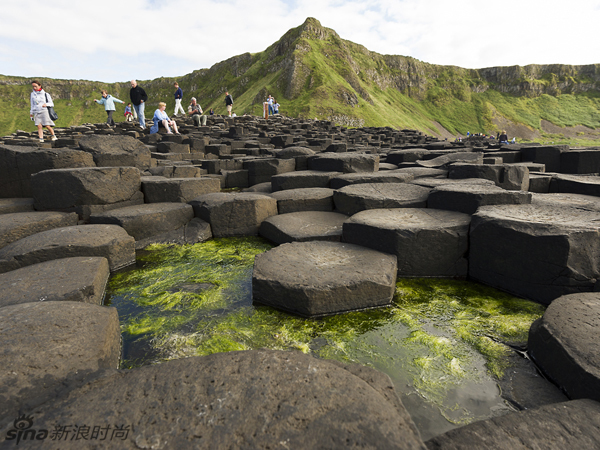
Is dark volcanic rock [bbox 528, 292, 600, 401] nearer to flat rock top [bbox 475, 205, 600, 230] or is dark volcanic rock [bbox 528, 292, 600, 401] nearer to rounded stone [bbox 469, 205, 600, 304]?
rounded stone [bbox 469, 205, 600, 304]

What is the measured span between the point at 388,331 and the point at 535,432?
1112 mm

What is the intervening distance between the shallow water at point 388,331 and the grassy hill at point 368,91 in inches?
1596

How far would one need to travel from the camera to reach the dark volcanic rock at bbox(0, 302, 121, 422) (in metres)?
1.44

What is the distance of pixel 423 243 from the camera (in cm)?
317

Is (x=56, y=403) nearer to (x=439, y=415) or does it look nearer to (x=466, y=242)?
(x=439, y=415)

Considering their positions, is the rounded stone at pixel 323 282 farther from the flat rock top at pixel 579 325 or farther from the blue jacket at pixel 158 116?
the blue jacket at pixel 158 116

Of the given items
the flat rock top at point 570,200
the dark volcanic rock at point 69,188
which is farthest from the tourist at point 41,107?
the flat rock top at point 570,200

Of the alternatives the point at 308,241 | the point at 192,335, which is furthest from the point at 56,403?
the point at 308,241

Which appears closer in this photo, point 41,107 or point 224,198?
point 224,198

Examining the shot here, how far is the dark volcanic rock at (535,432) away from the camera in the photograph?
1272 millimetres

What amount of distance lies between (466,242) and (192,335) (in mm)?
2679

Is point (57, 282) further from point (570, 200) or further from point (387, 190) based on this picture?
point (570, 200)

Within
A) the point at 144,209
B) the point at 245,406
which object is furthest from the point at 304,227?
the point at 245,406

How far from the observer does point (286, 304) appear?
2.62 metres
